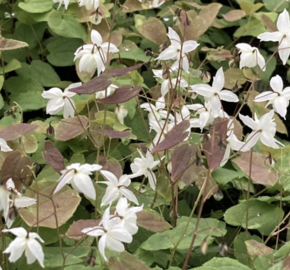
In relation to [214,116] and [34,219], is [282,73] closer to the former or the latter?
[214,116]

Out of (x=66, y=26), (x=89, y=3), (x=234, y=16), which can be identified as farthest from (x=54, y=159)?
(x=234, y=16)

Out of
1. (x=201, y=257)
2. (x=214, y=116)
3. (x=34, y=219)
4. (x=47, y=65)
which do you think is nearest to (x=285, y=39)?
(x=214, y=116)

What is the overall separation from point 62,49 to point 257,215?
2.53 ft

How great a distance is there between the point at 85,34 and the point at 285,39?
677mm

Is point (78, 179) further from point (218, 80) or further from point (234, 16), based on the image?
point (234, 16)

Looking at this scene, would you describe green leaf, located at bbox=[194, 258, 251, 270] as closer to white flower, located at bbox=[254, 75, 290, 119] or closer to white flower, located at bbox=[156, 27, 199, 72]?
white flower, located at bbox=[254, 75, 290, 119]

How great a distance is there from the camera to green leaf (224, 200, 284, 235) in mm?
1164

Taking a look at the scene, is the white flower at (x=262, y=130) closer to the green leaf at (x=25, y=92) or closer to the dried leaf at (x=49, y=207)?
the dried leaf at (x=49, y=207)

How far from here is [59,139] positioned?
1195 millimetres

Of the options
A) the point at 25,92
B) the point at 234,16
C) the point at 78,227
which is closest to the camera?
the point at 78,227

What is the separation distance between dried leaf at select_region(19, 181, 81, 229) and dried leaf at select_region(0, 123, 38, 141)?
0.10m

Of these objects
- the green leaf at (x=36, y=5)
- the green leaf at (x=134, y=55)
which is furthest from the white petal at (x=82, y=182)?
the green leaf at (x=36, y=5)

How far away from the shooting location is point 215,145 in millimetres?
936

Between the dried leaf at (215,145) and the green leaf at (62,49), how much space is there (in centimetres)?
76
